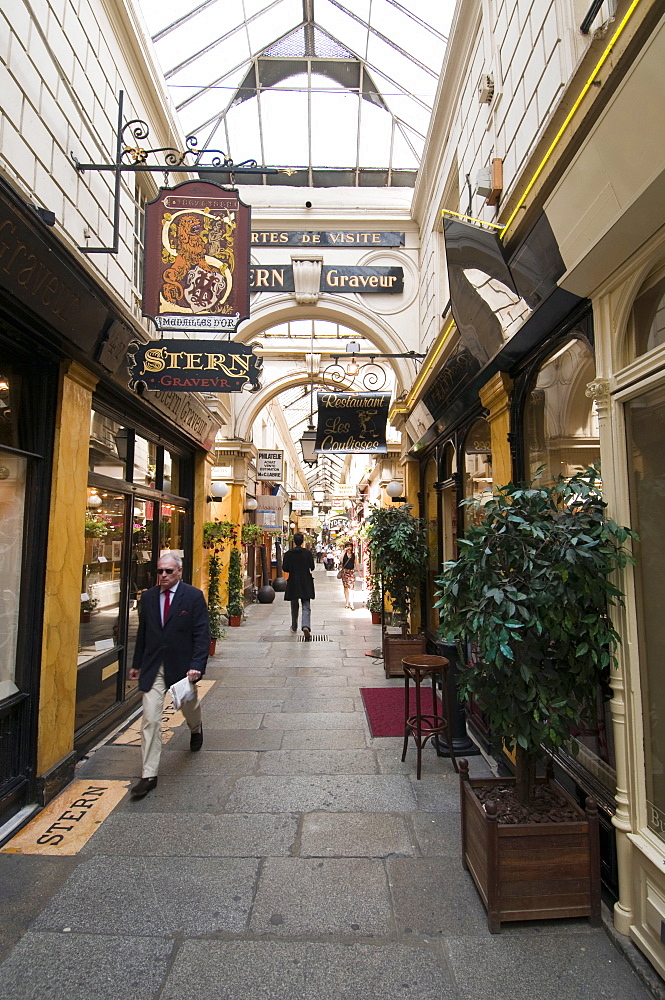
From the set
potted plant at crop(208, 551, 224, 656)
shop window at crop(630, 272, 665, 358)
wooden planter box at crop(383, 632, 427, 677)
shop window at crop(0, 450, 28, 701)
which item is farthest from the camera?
potted plant at crop(208, 551, 224, 656)

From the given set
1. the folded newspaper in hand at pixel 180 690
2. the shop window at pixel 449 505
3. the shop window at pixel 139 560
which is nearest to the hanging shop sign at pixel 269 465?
the shop window at pixel 139 560

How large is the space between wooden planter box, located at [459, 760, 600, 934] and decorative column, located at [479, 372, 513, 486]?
267 cm

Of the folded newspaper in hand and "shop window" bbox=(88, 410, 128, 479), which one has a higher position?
"shop window" bbox=(88, 410, 128, 479)

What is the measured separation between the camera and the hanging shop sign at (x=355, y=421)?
30.7ft

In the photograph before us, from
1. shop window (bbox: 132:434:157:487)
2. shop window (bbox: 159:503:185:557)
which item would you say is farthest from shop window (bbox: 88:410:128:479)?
shop window (bbox: 159:503:185:557)

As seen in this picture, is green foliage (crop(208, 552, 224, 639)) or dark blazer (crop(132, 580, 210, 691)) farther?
green foliage (crop(208, 552, 224, 639))

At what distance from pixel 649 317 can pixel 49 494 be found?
414cm

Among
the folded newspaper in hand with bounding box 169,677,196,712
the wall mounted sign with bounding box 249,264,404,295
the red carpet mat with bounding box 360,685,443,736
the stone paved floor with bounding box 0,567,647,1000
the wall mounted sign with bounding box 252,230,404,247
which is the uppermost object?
the wall mounted sign with bounding box 252,230,404,247

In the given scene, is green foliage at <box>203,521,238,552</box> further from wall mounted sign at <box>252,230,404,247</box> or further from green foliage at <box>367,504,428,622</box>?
wall mounted sign at <box>252,230,404,247</box>

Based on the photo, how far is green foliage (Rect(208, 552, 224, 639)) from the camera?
858 centimetres

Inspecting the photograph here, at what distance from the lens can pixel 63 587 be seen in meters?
4.04

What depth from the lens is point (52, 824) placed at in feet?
11.4

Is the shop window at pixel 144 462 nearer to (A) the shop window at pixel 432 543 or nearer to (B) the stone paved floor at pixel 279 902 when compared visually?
(B) the stone paved floor at pixel 279 902

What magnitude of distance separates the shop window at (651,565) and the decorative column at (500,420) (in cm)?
174
